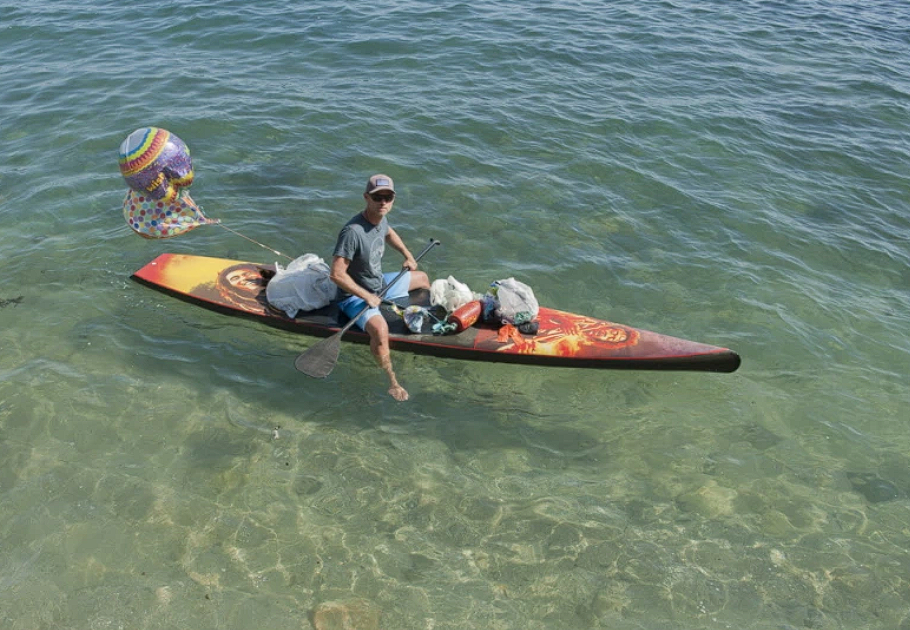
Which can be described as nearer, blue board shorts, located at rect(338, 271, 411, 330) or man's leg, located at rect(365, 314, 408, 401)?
man's leg, located at rect(365, 314, 408, 401)

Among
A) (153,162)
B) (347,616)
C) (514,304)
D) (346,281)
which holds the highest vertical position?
(153,162)

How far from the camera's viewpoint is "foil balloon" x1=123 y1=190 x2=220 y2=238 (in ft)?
24.5

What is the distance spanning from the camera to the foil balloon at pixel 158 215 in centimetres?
748

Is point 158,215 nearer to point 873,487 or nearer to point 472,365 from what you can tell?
point 472,365

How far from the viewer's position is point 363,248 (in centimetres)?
651

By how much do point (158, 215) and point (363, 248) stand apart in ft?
8.68

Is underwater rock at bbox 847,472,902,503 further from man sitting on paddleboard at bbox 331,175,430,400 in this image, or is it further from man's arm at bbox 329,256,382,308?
man's arm at bbox 329,256,382,308

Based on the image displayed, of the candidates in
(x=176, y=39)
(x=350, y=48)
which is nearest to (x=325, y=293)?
(x=350, y=48)

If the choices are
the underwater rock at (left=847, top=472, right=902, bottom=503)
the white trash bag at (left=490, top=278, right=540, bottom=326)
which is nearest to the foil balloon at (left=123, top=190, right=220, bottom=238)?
the white trash bag at (left=490, top=278, right=540, bottom=326)

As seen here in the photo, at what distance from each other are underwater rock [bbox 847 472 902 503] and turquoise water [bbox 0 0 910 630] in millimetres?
44

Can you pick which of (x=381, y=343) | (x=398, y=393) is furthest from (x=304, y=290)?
(x=398, y=393)

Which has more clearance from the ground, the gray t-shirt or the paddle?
the gray t-shirt

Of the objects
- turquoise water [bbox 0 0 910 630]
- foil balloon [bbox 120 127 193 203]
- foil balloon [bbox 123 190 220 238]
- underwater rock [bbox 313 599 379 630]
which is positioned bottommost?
underwater rock [bbox 313 599 379 630]

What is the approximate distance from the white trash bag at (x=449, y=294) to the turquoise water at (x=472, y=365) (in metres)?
0.62
